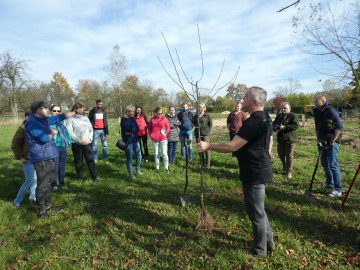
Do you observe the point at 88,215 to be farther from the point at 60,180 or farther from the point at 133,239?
the point at 60,180

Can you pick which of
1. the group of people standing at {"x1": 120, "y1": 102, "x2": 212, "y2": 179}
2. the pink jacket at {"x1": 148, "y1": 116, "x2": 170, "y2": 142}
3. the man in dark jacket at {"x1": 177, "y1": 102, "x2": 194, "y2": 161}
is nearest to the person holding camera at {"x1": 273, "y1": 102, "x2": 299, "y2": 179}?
the group of people standing at {"x1": 120, "y1": 102, "x2": 212, "y2": 179}

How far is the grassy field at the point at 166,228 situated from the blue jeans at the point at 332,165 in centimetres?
36

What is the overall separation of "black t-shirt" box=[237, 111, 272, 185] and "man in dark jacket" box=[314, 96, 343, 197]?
298 cm

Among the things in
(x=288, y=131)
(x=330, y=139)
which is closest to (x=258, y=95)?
(x=330, y=139)

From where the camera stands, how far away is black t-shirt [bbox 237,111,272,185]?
3.21 metres

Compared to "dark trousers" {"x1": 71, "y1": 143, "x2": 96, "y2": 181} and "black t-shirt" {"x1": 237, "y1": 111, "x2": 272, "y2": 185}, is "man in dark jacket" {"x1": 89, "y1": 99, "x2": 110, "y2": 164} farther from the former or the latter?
"black t-shirt" {"x1": 237, "y1": 111, "x2": 272, "y2": 185}

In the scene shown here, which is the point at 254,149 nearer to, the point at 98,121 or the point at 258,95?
the point at 258,95

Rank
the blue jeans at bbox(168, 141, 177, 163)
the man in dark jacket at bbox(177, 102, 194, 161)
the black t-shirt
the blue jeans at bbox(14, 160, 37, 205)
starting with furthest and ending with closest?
the blue jeans at bbox(168, 141, 177, 163) → the man in dark jacket at bbox(177, 102, 194, 161) → the blue jeans at bbox(14, 160, 37, 205) → the black t-shirt

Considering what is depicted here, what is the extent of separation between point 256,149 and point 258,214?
0.86 metres

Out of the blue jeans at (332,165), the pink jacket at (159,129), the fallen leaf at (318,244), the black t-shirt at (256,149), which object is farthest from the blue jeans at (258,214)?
the pink jacket at (159,129)

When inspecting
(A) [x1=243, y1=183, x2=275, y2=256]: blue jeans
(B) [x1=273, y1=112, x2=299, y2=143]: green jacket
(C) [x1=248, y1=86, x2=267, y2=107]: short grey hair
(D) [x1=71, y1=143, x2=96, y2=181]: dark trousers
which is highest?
(C) [x1=248, y1=86, x2=267, y2=107]: short grey hair

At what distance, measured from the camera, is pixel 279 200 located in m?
5.50

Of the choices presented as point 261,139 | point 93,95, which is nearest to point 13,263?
point 261,139

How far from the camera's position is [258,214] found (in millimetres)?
3400
